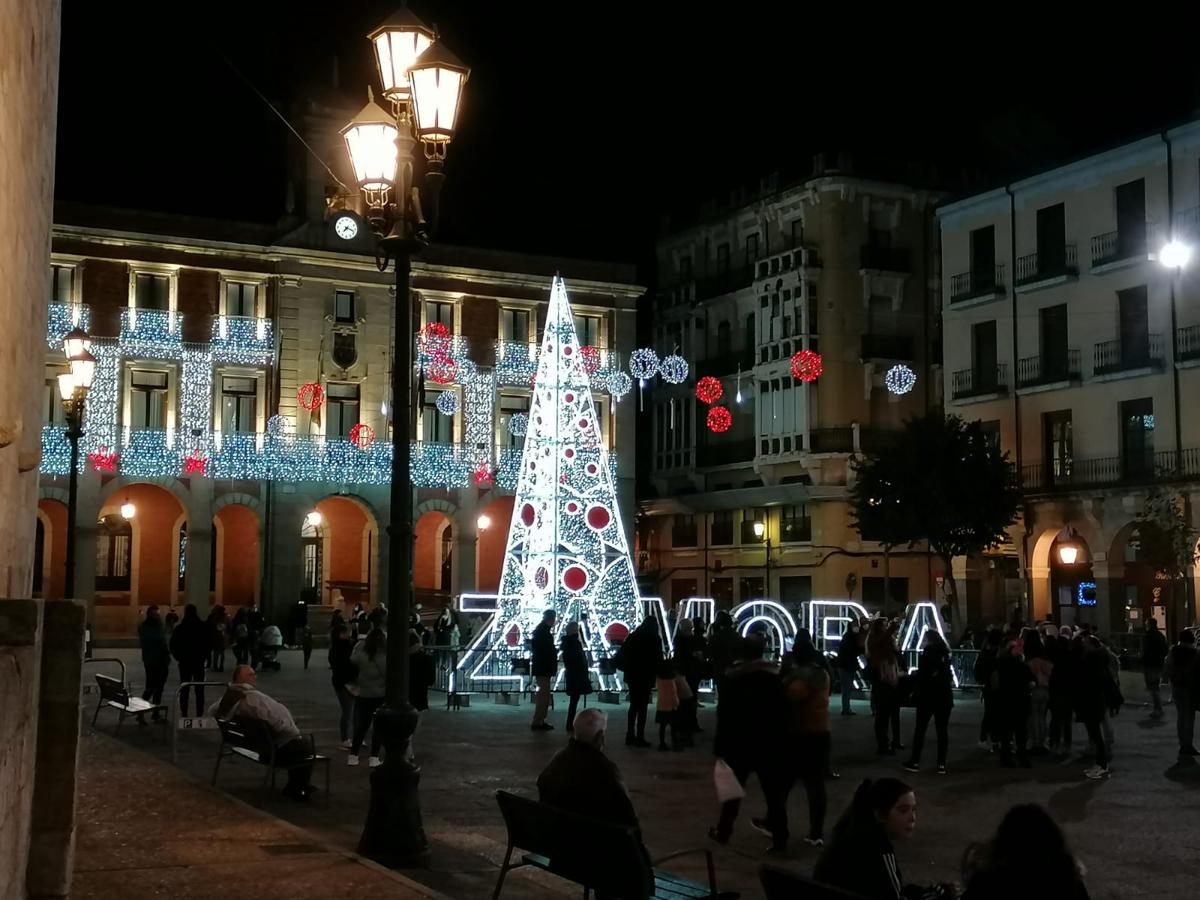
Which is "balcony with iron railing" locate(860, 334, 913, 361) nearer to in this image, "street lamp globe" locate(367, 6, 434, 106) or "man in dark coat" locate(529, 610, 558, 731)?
"man in dark coat" locate(529, 610, 558, 731)

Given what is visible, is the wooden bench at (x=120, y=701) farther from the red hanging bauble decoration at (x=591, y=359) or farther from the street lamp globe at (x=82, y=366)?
the red hanging bauble decoration at (x=591, y=359)

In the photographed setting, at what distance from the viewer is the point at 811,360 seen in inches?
1403

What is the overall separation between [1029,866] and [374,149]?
744 cm

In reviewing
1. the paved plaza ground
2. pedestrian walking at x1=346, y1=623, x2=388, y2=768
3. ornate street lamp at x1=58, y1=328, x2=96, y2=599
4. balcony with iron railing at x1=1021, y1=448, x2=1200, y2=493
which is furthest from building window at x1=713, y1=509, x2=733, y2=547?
pedestrian walking at x1=346, y1=623, x2=388, y2=768

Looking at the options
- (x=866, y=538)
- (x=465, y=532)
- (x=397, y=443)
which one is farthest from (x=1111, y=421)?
(x=397, y=443)

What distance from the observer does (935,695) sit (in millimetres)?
15914

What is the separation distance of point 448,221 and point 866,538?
67.5ft

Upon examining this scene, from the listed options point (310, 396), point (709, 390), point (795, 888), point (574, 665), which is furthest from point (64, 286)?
point (795, 888)

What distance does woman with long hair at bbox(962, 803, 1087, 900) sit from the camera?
17.6 feet

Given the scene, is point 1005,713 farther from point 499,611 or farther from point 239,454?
point 239,454

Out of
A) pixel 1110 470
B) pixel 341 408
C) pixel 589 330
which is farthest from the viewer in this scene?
pixel 589 330

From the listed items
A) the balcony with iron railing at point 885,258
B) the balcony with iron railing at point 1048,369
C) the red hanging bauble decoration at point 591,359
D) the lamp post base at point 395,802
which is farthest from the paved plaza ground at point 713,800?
the balcony with iron railing at point 885,258

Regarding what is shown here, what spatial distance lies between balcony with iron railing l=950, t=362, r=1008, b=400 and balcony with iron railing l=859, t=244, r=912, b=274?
8351mm

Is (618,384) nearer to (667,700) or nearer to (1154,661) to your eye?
(1154,661)
